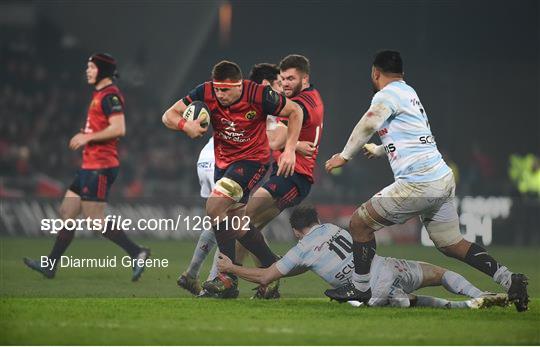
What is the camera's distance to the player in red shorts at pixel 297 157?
34.1ft

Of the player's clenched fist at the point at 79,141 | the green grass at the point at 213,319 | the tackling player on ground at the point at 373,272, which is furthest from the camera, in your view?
the player's clenched fist at the point at 79,141

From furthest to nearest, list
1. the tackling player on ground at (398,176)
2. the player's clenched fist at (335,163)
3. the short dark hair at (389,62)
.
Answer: the short dark hair at (389,62), the tackling player on ground at (398,176), the player's clenched fist at (335,163)

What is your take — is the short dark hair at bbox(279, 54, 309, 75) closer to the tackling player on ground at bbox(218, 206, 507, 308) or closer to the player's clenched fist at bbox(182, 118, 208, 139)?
the player's clenched fist at bbox(182, 118, 208, 139)

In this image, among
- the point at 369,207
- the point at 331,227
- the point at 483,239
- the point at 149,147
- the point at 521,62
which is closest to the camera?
the point at 369,207

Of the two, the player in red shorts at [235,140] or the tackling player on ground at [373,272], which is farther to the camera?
the player in red shorts at [235,140]

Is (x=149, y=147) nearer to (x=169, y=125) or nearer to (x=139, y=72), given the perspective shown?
(x=139, y=72)

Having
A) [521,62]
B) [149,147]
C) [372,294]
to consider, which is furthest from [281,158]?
[521,62]

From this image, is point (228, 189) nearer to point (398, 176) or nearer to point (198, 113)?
point (198, 113)

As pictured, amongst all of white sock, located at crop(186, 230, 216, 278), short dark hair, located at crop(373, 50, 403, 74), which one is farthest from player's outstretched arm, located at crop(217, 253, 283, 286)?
short dark hair, located at crop(373, 50, 403, 74)

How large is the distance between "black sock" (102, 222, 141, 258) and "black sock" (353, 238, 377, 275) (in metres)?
3.57

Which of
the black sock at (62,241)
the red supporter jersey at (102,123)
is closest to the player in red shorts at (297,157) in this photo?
the red supporter jersey at (102,123)

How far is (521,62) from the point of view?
28.1 m

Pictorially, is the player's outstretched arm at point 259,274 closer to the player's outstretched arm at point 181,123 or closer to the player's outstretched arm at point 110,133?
the player's outstretched arm at point 181,123

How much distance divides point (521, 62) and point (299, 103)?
61.0 feet
